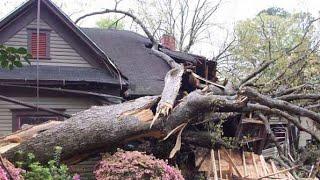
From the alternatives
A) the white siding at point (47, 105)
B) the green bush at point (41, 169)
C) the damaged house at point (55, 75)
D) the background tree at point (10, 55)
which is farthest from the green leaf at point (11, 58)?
the white siding at point (47, 105)

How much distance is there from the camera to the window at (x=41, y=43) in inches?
477

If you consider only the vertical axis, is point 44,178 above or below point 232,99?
below

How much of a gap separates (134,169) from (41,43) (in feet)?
18.5

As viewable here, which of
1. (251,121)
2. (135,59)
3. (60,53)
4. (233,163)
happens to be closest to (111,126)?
(233,163)

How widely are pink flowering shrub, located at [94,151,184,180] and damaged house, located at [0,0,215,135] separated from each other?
11.7ft

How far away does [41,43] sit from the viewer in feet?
40.2

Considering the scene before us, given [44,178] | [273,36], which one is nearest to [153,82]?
[44,178]

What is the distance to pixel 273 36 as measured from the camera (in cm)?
2847

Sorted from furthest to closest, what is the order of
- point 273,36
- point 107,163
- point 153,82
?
point 273,36, point 153,82, point 107,163

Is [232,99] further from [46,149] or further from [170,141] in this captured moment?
[46,149]

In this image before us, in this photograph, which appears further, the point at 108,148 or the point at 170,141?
the point at 170,141

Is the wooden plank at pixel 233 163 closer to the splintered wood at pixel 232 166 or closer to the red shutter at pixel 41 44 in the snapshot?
the splintered wood at pixel 232 166

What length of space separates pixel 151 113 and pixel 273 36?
2106cm

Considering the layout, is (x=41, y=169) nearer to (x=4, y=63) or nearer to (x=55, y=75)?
Result: (x=4, y=63)
